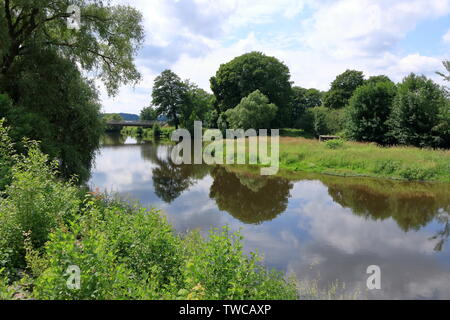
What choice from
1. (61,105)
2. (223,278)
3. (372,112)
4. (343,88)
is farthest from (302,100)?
(223,278)

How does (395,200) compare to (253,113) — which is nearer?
(395,200)

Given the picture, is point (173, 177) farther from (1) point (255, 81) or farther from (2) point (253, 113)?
(1) point (255, 81)

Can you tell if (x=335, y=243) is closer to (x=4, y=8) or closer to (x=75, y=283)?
(x=75, y=283)

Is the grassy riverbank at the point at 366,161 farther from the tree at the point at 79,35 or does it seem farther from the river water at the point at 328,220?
the tree at the point at 79,35

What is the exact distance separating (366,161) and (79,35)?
64.4ft

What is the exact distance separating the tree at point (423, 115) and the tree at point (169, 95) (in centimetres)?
4751

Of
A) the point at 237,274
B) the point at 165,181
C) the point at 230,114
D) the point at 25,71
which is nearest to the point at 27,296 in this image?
the point at 237,274

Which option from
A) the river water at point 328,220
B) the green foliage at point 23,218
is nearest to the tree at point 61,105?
the river water at point 328,220

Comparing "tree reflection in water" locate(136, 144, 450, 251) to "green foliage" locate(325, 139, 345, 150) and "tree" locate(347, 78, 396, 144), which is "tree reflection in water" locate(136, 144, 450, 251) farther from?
"tree" locate(347, 78, 396, 144)

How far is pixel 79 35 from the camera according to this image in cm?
1370

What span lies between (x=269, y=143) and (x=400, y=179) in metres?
13.5

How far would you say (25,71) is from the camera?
41.3ft

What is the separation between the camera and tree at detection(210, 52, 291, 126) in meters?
50.8

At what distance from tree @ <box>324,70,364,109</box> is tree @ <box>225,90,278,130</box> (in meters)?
14.5
